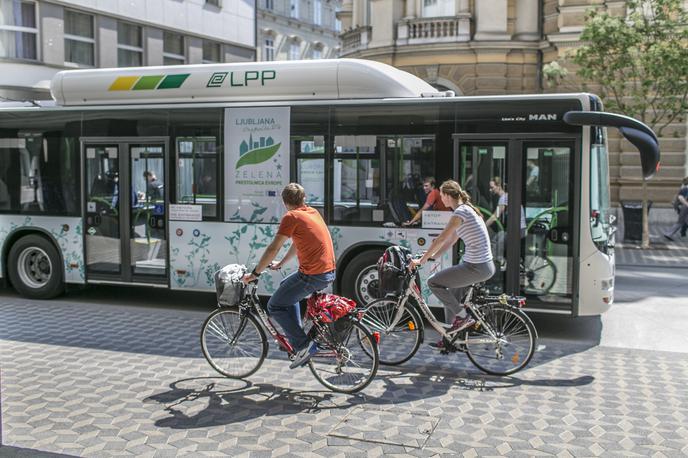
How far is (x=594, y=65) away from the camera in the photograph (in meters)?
19.6

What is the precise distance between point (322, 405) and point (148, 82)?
19.9ft

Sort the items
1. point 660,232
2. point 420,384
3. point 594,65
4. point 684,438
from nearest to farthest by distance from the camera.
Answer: point 684,438 → point 420,384 → point 594,65 → point 660,232

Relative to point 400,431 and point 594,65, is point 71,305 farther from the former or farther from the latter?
point 594,65

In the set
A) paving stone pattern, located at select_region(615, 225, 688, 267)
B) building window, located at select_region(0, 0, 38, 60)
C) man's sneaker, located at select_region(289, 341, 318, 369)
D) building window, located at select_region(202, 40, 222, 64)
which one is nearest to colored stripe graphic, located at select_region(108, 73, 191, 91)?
man's sneaker, located at select_region(289, 341, 318, 369)

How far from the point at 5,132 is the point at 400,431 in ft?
27.5

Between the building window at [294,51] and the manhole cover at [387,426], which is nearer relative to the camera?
the manhole cover at [387,426]

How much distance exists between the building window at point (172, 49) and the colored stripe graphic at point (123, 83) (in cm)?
2085

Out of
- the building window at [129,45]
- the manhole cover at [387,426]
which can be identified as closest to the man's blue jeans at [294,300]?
the manhole cover at [387,426]

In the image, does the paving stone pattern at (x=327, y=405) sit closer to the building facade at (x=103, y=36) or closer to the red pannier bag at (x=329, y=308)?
the red pannier bag at (x=329, y=308)

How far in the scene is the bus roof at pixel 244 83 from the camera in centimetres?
986

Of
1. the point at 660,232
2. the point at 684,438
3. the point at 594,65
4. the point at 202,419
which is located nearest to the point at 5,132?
the point at 202,419

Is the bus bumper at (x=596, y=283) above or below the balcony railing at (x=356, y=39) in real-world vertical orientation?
below

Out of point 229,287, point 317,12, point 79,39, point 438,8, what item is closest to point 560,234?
point 229,287

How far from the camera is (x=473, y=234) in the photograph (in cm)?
737
